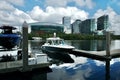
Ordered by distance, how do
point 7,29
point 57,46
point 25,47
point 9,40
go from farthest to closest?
point 57,46, point 7,29, point 9,40, point 25,47

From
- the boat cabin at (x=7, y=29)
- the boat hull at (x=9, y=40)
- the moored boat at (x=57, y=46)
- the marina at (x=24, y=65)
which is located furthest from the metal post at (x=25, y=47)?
the moored boat at (x=57, y=46)

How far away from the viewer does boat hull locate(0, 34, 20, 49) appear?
28359mm

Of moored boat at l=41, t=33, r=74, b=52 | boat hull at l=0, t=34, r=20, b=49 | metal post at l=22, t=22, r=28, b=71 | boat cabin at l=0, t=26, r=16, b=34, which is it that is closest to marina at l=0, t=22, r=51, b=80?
metal post at l=22, t=22, r=28, b=71

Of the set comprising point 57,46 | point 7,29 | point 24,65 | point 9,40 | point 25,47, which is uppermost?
point 7,29

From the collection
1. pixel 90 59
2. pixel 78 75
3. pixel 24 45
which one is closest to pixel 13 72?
pixel 24 45

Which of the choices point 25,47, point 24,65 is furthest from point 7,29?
point 24,65

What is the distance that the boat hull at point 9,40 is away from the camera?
93.0 feet

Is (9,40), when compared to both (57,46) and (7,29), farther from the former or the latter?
(57,46)

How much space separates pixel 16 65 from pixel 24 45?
2.00m

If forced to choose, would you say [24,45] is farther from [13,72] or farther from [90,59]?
[90,59]

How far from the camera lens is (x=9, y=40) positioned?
28453mm

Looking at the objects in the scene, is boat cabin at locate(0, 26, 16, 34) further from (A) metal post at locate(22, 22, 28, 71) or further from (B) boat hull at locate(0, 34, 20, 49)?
(A) metal post at locate(22, 22, 28, 71)

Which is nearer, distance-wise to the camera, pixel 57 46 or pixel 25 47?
pixel 25 47

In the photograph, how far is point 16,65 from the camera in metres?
22.1
